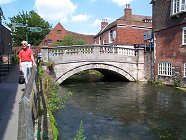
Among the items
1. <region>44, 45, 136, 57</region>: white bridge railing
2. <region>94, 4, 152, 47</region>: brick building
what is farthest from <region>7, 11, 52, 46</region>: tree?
<region>44, 45, 136, 57</region>: white bridge railing

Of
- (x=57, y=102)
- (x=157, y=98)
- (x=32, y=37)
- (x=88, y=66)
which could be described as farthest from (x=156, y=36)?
(x=32, y=37)

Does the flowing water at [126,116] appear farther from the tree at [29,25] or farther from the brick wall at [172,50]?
the tree at [29,25]

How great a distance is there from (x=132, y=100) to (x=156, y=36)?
31.3ft

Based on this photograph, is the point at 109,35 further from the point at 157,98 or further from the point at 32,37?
the point at 32,37

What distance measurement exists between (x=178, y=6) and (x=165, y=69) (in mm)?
5347

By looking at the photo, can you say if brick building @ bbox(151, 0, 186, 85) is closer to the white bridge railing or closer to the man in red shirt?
the white bridge railing

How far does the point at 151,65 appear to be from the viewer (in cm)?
2266

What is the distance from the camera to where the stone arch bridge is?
21.1 metres

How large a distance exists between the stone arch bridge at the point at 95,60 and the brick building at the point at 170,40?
204cm

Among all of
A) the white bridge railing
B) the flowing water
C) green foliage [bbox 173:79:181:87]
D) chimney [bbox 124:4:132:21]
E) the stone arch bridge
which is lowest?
the flowing water

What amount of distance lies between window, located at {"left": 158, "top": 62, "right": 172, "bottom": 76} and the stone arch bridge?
6.59 feet

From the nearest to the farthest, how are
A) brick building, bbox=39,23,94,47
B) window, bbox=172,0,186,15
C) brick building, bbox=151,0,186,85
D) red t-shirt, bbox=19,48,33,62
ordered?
red t-shirt, bbox=19,48,33,62
window, bbox=172,0,186,15
brick building, bbox=151,0,186,85
brick building, bbox=39,23,94,47

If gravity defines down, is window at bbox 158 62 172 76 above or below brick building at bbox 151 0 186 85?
below

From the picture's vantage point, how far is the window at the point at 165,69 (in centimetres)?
2055
